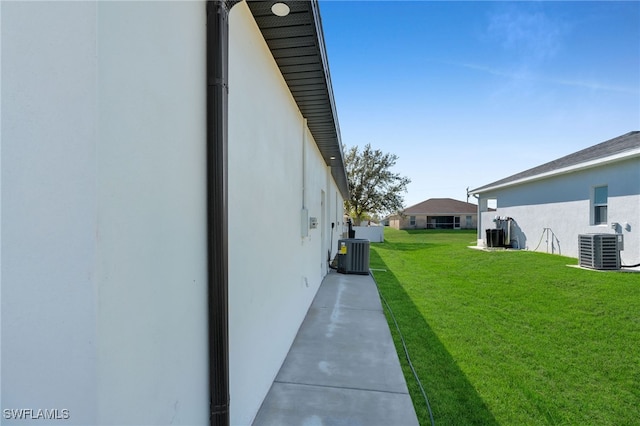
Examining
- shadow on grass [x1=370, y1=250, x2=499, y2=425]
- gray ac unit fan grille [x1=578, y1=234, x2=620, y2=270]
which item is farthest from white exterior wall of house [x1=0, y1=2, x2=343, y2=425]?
gray ac unit fan grille [x1=578, y1=234, x2=620, y2=270]

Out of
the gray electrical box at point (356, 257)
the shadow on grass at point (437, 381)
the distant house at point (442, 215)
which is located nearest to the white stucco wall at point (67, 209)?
the shadow on grass at point (437, 381)

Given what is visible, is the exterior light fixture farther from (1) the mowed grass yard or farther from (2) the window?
(2) the window

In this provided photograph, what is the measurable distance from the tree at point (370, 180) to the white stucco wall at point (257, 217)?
87.8 ft

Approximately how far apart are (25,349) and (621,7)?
10.6 meters

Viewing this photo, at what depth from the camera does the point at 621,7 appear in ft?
20.7

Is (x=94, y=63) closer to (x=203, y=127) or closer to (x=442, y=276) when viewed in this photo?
(x=203, y=127)

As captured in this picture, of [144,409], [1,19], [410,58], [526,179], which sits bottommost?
[144,409]

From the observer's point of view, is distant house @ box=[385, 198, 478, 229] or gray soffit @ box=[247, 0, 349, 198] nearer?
gray soffit @ box=[247, 0, 349, 198]

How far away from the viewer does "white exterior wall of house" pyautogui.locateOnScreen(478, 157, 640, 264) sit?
775 cm

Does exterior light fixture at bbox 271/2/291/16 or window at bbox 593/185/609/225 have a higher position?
exterior light fixture at bbox 271/2/291/16

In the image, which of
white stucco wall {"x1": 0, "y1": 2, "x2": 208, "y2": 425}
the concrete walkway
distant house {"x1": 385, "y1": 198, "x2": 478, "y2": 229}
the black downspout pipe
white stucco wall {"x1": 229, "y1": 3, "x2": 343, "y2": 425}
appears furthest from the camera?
distant house {"x1": 385, "y1": 198, "x2": 478, "y2": 229}

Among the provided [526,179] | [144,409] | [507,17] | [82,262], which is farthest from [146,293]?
[526,179]

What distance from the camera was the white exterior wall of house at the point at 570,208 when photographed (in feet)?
25.4

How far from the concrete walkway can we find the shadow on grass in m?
0.12
